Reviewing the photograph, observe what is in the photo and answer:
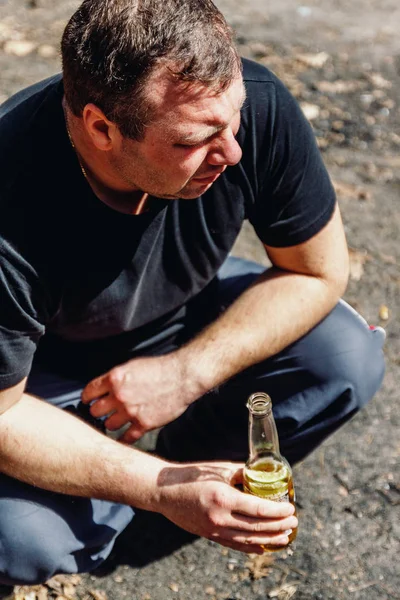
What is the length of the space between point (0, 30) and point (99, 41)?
4962 mm

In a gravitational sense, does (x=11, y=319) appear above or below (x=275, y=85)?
below

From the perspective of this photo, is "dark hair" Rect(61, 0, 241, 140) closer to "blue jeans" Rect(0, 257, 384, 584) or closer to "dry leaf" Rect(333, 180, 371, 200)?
"blue jeans" Rect(0, 257, 384, 584)

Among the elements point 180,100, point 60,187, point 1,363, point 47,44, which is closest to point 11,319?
point 1,363

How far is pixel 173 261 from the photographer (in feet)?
9.77

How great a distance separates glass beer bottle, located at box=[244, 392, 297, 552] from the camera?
264cm

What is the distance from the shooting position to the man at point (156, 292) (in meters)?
2.47

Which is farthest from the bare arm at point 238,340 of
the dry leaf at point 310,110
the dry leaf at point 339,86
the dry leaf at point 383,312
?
the dry leaf at point 339,86

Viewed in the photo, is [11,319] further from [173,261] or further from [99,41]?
[99,41]

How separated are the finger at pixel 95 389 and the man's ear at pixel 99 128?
84 cm

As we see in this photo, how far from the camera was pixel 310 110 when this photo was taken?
19.5 ft

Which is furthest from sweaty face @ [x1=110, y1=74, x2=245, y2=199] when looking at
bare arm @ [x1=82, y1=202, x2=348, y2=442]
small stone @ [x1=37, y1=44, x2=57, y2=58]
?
small stone @ [x1=37, y1=44, x2=57, y2=58]

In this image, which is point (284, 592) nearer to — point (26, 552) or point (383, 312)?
point (26, 552)

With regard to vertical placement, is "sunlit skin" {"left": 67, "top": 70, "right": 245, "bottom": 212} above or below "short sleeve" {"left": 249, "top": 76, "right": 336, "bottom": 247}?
above

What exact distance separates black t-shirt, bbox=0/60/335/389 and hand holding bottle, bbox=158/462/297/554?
1.92ft
